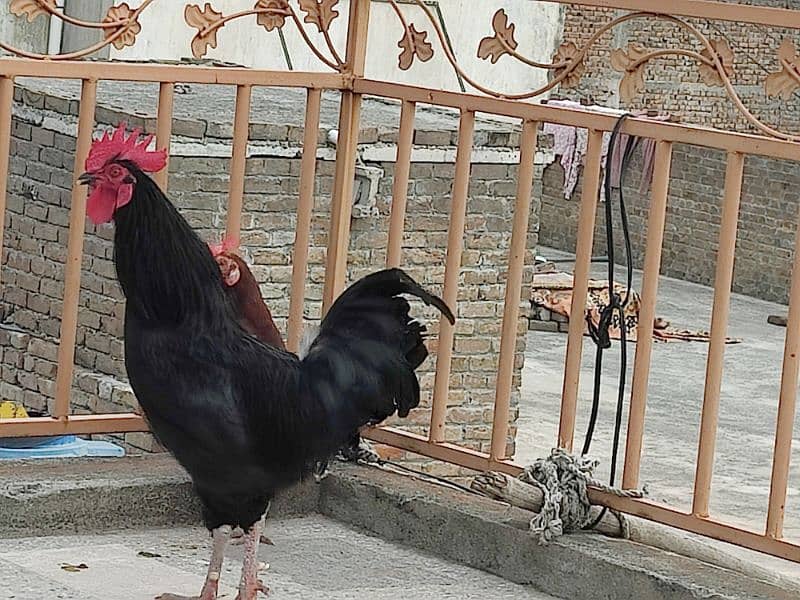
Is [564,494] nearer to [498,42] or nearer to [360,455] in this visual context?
[360,455]

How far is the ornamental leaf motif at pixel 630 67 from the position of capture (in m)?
3.87

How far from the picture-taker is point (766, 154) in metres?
3.56

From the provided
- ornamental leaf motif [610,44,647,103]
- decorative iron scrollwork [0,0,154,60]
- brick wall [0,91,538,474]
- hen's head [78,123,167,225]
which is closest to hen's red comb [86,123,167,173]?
hen's head [78,123,167,225]

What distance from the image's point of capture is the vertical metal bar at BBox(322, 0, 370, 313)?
4383 millimetres

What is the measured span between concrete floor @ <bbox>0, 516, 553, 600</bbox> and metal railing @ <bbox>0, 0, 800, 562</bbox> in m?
0.31

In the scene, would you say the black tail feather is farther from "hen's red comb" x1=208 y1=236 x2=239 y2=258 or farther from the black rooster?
"hen's red comb" x1=208 y1=236 x2=239 y2=258

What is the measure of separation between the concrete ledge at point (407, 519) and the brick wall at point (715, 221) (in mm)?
14267

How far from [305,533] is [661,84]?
16451mm

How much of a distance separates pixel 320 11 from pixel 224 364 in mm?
1373

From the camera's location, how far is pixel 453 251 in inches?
167

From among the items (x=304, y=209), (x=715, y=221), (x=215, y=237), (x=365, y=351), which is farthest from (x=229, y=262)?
(x=715, y=221)

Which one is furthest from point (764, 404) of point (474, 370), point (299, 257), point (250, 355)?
point (250, 355)

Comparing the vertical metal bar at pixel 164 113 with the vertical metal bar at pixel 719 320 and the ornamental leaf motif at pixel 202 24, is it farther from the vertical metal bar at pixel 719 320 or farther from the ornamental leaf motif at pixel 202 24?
the vertical metal bar at pixel 719 320

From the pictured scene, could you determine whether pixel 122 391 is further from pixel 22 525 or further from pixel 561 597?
pixel 561 597
